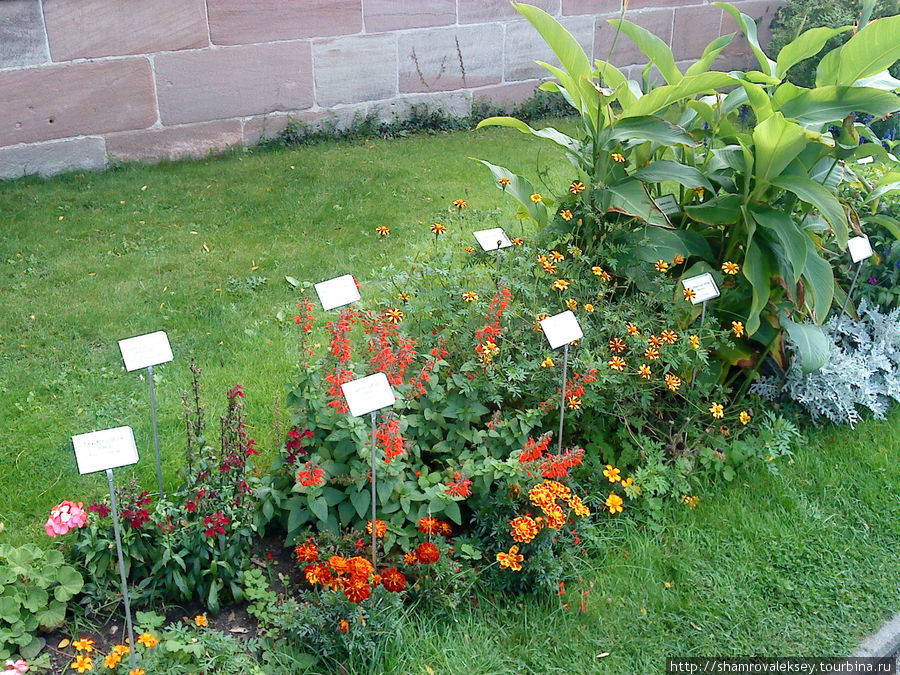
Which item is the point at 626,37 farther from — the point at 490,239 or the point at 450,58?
the point at 490,239

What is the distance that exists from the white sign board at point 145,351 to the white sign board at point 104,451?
337 millimetres

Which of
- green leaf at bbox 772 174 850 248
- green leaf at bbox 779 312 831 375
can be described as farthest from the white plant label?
green leaf at bbox 779 312 831 375

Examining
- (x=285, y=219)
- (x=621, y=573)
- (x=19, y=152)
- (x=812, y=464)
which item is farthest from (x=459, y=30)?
(x=621, y=573)

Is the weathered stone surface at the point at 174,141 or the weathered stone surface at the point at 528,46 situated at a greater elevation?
the weathered stone surface at the point at 528,46

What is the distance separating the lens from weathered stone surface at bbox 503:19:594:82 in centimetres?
790

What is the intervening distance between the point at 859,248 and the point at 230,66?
4.96 metres

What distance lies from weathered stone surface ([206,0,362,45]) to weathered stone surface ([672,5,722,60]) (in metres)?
3.68

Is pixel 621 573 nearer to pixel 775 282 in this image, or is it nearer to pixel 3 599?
pixel 775 282

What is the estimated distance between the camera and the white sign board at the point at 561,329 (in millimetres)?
2781

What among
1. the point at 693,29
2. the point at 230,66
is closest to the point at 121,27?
the point at 230,66

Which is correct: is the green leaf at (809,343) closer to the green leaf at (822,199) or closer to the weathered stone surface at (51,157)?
the green leaf at (822,199)

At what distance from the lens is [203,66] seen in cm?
650

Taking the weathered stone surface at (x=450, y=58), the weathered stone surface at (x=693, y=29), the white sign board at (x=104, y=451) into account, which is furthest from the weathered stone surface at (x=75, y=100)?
the weathered stone surface at (x=693, y=29)

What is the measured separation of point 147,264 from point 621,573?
3.32 metres
